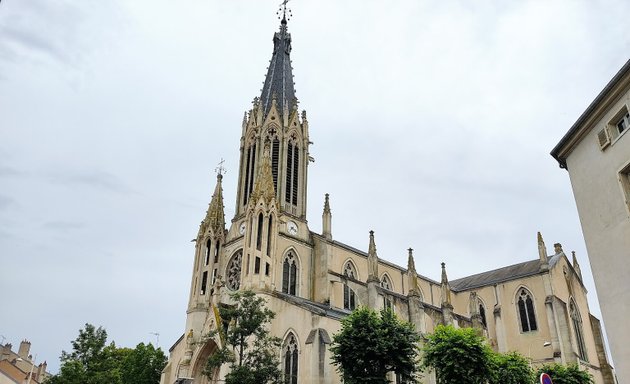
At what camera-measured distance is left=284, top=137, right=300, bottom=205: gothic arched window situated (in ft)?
A: 165

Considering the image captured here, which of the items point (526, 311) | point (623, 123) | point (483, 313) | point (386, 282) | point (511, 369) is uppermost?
point (386, 282)

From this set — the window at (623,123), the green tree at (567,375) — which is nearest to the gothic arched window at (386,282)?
the green tree at (567,375)

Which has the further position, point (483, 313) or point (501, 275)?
point (501, 275)

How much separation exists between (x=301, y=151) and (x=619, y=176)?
36.1 m

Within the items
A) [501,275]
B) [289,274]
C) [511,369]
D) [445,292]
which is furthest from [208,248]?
[501,275]

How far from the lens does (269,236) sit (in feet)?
144

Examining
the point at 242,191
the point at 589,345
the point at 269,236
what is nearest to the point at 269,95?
the point at 242,191

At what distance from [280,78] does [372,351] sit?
121 ft

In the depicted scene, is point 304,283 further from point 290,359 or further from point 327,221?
point 290,359

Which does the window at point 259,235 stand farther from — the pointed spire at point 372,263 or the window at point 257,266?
the pointed spire at point 372,263

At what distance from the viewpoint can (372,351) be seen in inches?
1187

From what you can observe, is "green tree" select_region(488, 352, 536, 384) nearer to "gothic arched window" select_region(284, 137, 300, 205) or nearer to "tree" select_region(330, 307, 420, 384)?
"tree" select_region(330, 307, 420, 384)

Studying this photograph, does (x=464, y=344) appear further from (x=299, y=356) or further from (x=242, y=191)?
(x=242, y=191)

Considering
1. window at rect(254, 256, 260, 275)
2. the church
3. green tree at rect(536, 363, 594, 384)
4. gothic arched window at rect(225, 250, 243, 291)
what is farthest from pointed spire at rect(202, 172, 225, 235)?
green tree at rect(536, 363, 594, 384)
